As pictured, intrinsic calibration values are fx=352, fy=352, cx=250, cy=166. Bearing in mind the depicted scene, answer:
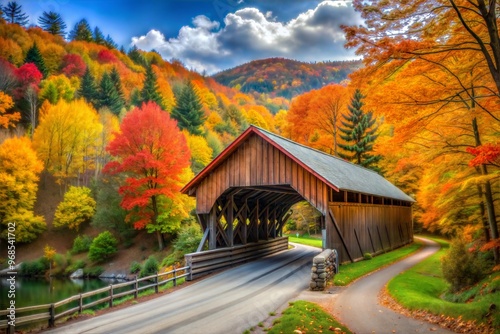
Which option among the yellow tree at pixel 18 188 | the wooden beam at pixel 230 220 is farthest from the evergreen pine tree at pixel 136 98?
the wooden beam at pixel 230 220

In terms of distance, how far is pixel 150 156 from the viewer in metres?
24.7

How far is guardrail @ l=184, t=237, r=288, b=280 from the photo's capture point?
1556 cm

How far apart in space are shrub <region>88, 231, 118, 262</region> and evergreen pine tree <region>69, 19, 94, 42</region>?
226 ft

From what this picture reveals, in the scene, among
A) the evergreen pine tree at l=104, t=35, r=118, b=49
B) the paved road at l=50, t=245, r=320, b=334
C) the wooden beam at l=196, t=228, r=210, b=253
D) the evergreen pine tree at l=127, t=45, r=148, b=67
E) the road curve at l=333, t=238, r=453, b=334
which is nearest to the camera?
the road curve at l=333, t=238, r=453, b=334

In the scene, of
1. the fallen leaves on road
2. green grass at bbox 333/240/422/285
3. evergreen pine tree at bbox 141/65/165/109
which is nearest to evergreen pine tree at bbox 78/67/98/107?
evergreen pine tree at bbox 141/65/165/109

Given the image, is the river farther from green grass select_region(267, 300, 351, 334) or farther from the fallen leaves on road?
the fallen leaves on road

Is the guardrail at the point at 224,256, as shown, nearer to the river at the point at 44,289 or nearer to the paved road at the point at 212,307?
the paved road at the point at 212,307

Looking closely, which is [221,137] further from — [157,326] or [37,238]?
[157,326]

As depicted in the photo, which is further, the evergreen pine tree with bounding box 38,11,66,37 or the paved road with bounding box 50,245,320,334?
the evergreen pine tree with bounding box 38,11,66,37

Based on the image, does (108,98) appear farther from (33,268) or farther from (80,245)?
(33,268)

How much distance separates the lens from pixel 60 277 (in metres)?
27.8

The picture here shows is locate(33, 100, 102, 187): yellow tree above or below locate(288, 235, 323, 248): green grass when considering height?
above

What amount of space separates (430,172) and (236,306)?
11.5 m

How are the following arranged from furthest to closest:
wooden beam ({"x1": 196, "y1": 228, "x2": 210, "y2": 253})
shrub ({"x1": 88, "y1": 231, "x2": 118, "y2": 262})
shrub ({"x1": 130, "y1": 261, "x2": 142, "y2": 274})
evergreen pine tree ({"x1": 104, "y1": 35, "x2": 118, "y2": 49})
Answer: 1. evergreen pine tree ({"x1": 104, "y1": 35, "x2": 118, "y2": 49})
2. shrub ({"x1": 88, "y1": 231, "x2": 118, "y2": 262})
3. shrub ({"x1": 130, "y1": 261, "x2": 142, "y2": 274})
4. wooden beam ({"x1": 196, "y1": 228, "x2": 210, "y2": 253})
